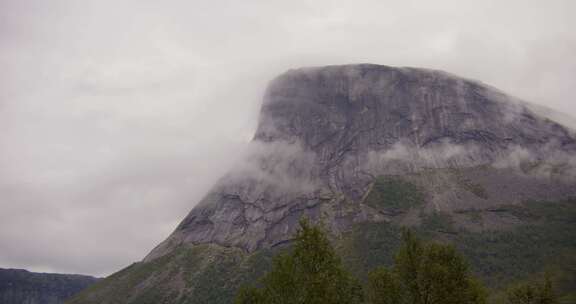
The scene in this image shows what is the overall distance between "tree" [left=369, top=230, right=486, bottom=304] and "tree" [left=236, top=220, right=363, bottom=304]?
10.6 metres

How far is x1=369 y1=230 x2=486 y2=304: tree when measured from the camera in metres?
53.4

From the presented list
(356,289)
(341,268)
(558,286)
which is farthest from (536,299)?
(558,286)

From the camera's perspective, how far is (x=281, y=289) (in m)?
49.8

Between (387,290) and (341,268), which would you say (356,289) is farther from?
(341,268)

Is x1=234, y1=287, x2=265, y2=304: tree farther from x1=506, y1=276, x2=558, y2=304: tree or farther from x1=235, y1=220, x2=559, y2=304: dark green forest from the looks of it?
x1=506, y1=276, x2=558, y2=304: tree

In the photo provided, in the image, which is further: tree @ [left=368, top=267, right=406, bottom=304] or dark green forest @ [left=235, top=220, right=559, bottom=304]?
tree @ [left=368, top=267, right=406, bottom=304]

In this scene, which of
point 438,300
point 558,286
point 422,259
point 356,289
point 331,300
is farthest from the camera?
point 558,286

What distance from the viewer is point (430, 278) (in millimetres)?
54719

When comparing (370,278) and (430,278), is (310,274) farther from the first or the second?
(370,278)

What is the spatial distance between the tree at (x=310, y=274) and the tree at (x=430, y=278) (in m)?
10.6

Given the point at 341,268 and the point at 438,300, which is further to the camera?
the point at 438,300

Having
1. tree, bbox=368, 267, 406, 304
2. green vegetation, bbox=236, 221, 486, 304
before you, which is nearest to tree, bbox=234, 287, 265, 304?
green vegetation, bbox=236, 221, 486, 304

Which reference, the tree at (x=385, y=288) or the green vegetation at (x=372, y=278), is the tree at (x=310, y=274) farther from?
the tree at (x=385, y=288)

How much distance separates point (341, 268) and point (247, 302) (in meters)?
16.4
